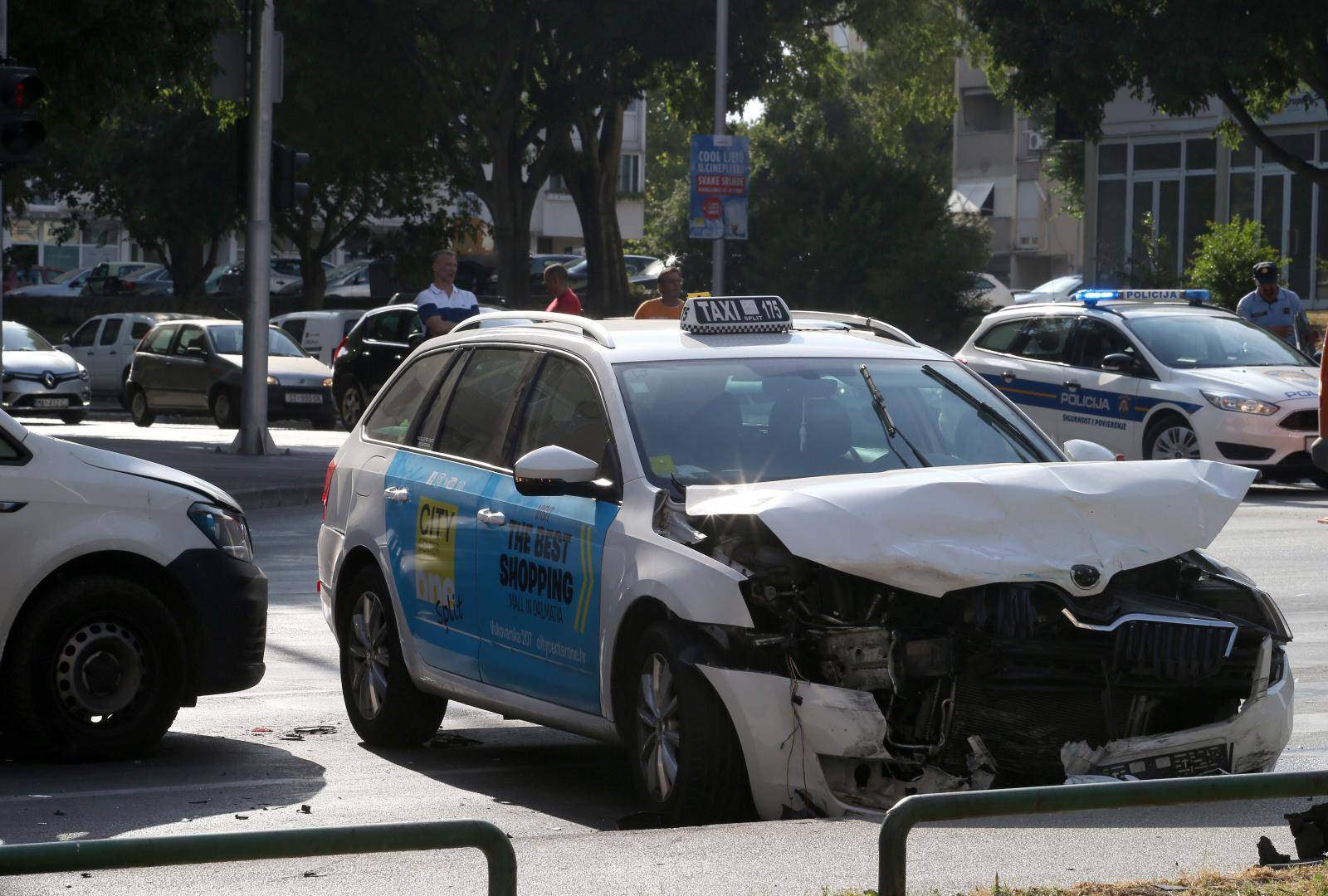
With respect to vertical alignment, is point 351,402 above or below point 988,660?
below

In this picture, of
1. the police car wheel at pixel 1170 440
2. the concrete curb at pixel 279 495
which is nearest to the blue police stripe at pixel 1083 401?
the police car wheel at pixel 1170 440

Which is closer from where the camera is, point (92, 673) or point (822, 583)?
point (822, 583)

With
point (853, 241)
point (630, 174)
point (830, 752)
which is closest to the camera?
point (830, 752)

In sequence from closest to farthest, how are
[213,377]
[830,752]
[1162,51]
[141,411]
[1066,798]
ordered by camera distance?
[1066,798] < [830,752] < [1162,51] < [213,377] < [141,411]

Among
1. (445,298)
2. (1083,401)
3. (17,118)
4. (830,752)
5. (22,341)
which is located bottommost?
(830,752)

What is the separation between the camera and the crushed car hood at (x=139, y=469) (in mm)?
7750

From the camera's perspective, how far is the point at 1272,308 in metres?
20.3

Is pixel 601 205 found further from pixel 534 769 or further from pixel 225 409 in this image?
pixel 534 769

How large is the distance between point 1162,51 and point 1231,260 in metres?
3.91

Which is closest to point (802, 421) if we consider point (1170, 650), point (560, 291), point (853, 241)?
point (1170, 650)

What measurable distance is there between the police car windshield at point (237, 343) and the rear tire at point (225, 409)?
0.70 m

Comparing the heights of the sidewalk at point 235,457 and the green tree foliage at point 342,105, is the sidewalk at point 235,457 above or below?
below

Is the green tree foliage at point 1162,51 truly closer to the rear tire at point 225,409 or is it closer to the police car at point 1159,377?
the police car at point 1159,377

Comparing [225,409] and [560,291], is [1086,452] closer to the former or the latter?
[560,291]
